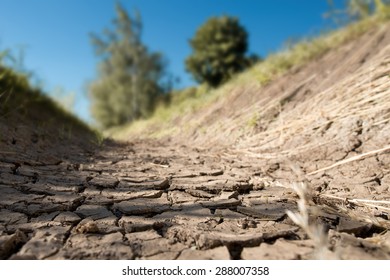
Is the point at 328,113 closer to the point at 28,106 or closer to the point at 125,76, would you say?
the point at 28,106

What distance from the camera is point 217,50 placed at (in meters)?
12.1

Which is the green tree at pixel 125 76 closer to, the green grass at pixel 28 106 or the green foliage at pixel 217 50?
the green foliage at pixel 217 50

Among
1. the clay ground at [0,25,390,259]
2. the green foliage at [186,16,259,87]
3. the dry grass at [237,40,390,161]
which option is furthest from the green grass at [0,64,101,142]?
Answer: the green foliage at [186,16,259,87]

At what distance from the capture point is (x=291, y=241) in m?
1.46

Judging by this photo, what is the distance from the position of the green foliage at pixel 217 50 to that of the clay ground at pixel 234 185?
7.38m

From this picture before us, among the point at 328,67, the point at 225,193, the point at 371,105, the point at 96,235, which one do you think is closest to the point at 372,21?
the point at 328,67

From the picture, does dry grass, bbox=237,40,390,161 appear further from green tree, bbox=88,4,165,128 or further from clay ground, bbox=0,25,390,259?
green tree, bbox=88,4,165,128

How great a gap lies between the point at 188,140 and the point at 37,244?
4.18m

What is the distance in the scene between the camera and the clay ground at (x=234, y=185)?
56.9 inches

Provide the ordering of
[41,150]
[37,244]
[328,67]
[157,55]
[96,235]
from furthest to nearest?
1. [157,55]
2. [328,67]
3. [41,150]
4. [96,235]
5. [37,244]

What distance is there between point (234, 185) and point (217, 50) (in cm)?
1041

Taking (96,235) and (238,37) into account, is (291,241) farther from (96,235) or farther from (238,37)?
(238,37)

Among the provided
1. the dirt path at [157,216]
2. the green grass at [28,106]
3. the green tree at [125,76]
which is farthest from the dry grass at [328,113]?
the green tree at [125,76]
